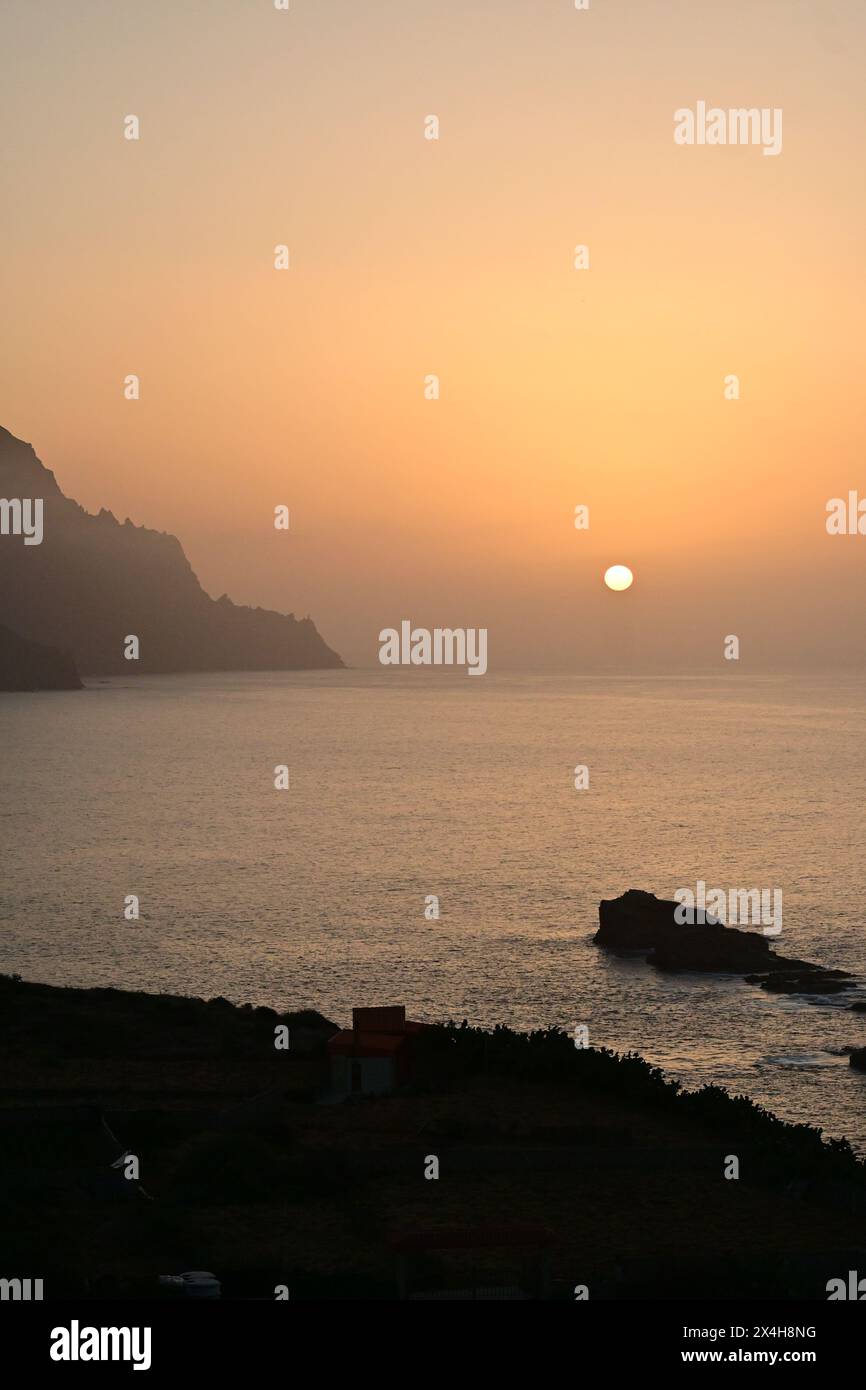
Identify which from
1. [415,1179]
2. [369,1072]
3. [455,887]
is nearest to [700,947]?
[455,887]

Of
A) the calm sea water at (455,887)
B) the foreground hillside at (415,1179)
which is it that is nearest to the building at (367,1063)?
the foreground hillside at (415,1179)

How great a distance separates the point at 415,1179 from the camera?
1104 inches

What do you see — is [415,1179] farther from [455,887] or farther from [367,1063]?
[455,887]

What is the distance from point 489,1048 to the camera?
1569 inches

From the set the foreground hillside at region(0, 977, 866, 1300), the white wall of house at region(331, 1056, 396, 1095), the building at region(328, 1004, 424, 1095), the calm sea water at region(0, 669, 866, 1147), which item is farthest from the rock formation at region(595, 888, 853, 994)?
the white wall of house at region(331, 1056, 396, 1095)

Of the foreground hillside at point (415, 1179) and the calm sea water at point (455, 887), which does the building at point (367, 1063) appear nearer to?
the foreground hillside at point (415, 1179)

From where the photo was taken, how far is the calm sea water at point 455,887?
5684 cm

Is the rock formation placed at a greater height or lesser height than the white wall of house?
lesser

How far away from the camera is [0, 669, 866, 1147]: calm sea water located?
56844 mm

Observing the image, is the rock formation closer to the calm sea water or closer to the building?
the calm sea water

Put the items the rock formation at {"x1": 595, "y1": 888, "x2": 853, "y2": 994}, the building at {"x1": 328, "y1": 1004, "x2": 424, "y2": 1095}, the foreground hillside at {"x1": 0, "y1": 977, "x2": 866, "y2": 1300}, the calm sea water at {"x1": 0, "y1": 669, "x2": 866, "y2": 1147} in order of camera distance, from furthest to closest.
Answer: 1. the rock formation at {"x1": 595, "y1": 888, "x2": 853, "y2": 994}
2. the calm sea water at {"x1": 0, "y1": 669, "x2": 866, "y2": 1147}
3. the building at {"x1": 328, "y1": 1004, "x2": 424, "y2": 1095}
4. the foreground hillside at {"x1": 0, "y1": 977, "x2": 866, "y2": 1300}

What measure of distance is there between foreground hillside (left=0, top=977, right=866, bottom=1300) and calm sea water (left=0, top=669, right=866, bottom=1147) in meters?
11.5

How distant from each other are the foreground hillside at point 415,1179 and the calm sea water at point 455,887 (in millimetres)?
11500
